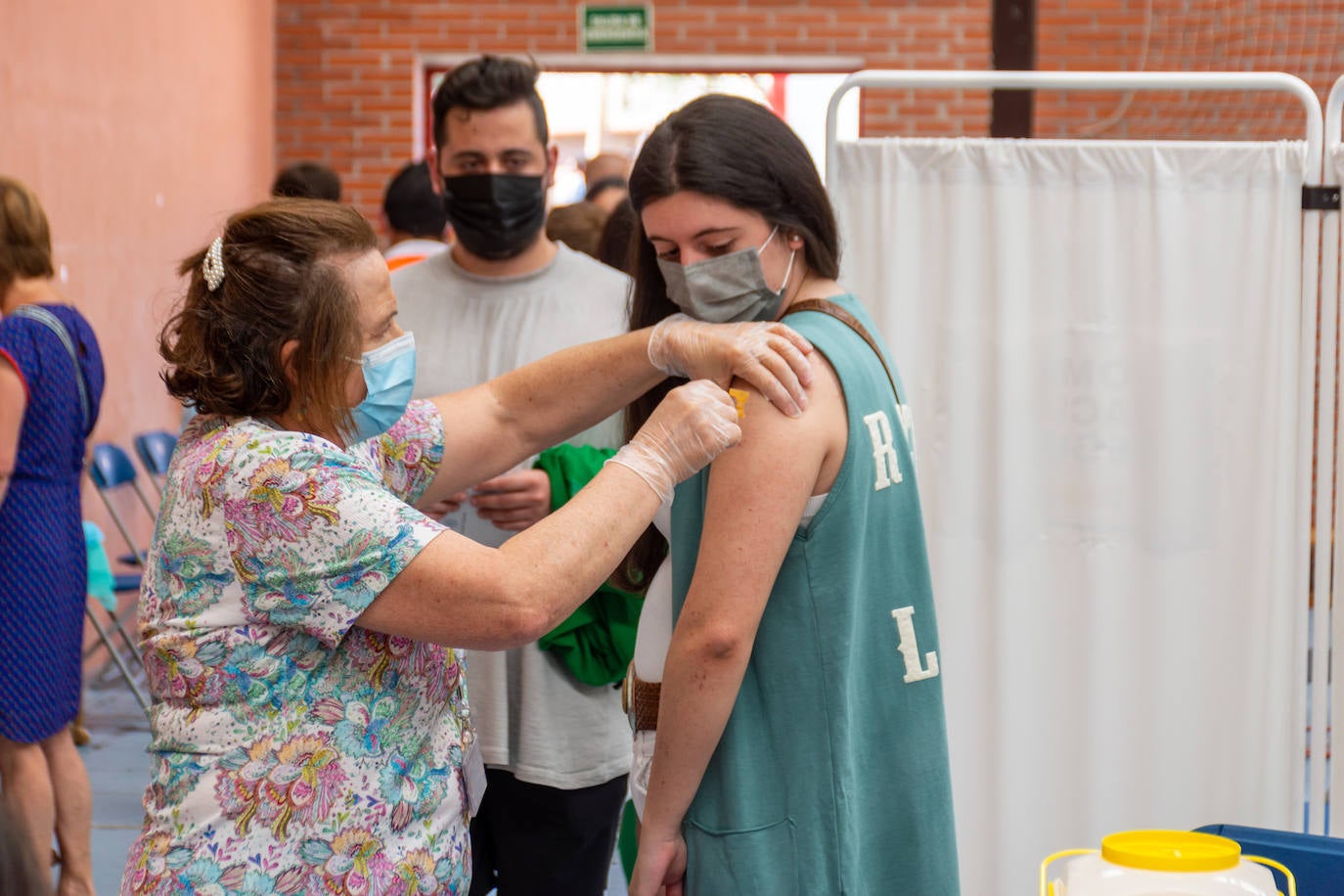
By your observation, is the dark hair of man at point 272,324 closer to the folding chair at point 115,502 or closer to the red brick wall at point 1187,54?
the folding chair at point 115,502

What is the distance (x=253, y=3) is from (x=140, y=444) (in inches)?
125

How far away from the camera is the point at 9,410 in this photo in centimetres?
301

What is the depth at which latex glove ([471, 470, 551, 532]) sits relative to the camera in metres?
2.12

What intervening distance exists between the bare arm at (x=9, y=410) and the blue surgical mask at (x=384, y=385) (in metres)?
1.74

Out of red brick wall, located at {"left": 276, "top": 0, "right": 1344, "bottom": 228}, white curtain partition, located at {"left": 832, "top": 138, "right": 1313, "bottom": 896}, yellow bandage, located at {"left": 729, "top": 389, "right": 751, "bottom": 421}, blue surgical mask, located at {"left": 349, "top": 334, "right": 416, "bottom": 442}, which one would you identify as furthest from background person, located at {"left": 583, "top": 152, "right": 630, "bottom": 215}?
yellow bandage, located at {"left": 729, "top": 389, "right": 751, "bottom": 421}

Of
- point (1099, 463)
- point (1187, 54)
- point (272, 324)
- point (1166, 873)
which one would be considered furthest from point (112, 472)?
point (1187, 54)

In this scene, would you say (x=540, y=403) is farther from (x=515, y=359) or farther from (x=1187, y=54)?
(x=1187, y=54)

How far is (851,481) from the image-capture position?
4.82ft

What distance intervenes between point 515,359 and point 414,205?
2.09 meters

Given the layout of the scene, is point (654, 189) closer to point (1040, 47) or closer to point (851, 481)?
point (851, 481)

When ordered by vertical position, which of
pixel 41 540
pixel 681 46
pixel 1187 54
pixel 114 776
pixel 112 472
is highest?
pixel 681 46

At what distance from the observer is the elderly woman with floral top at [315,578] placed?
1388 millimetres

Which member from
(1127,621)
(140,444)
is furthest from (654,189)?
(140,444)

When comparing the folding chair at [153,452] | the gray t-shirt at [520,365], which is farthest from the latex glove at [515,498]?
the folding chair at [153,452]
